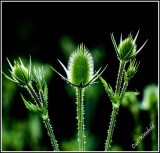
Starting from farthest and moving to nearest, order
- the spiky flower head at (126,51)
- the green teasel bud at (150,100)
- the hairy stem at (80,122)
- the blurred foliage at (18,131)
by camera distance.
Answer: the blurred foliage at (18,131) < the green teasel bud at (150,100) < the spiky flower head at (126,51) < the hairy stem at (80,122)

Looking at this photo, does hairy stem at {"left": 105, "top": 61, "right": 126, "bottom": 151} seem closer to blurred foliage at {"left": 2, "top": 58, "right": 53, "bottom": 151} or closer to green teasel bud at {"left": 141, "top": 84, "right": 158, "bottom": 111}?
green teasel bud at {"left": 141, "top": 84, "right": 158, "bottom": 111}

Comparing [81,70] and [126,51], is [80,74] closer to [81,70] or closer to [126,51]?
[81,70]

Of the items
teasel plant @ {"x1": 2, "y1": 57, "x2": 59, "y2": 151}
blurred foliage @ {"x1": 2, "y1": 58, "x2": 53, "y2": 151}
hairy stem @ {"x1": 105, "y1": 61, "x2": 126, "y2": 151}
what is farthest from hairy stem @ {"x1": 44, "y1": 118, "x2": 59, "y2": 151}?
blurred foliage @ {"x1": 2, "y1": 58, "x2": 53, "y2": 151}

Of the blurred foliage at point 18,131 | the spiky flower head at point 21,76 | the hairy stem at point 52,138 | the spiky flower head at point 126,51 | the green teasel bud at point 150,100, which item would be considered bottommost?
the blurred foliage at point 18,131

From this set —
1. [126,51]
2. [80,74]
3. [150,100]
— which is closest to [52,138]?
[80,74]

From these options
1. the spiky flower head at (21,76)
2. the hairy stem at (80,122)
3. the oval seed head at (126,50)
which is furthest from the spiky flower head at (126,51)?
the spiky flower head at (21,76)

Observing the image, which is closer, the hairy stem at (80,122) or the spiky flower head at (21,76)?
the hairy stem at (80,122)

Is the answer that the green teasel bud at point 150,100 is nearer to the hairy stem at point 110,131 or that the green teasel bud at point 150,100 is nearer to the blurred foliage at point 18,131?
the hairy stem at point 110,131

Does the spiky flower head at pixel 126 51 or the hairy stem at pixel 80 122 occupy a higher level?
the spiky flower head at pixel 126 51
